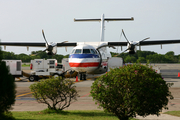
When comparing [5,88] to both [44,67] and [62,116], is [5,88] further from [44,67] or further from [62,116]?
[44,67]

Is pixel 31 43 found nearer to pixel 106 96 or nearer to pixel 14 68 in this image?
pixel 14 68

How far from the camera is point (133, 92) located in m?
6.39

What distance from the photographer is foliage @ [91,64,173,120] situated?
629 cm

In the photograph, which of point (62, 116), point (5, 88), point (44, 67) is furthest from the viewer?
point (44, 67)

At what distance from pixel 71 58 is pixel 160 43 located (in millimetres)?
13478

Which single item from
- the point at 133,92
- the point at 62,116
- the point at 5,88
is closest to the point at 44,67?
the point at 62,116

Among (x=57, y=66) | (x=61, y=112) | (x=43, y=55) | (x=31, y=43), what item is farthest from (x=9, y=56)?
(x=61, y=112)

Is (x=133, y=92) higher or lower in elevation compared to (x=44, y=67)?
lower

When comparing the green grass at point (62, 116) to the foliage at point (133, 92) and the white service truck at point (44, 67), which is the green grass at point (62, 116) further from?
the white service truck at point (44, 67)

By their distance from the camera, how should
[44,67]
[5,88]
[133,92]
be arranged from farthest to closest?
[44,67], [133,92], [5,88]

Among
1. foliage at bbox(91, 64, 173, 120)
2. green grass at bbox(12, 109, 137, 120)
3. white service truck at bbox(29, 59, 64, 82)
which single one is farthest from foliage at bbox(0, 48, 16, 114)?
white service truck at bbox(29, 59, 64, 82)

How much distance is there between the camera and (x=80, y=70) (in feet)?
72.4

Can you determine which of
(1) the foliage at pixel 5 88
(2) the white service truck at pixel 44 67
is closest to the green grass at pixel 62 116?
(1) the foliage at pixel 5 88

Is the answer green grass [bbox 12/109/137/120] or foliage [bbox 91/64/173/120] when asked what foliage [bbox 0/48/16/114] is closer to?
green grass [bbox 12/109/137/120]
